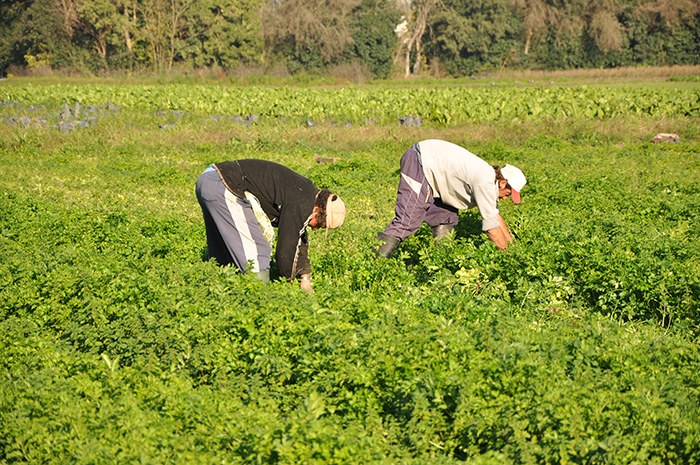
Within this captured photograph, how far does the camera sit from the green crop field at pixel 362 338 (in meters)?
3.49

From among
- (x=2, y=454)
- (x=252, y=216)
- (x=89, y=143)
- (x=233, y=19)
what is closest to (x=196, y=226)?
(x=252, y=216)

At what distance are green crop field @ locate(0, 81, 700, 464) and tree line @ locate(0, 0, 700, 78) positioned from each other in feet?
148

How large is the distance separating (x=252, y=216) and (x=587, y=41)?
60.8 meters

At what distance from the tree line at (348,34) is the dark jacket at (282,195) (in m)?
49.0

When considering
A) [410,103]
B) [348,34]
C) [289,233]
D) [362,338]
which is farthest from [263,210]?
[348,34]

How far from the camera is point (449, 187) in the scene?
6.63m

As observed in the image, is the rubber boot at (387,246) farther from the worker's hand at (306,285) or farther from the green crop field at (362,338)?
the worker's hand at (306,285)

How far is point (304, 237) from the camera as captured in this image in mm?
5332

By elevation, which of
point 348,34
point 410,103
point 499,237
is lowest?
point 499,237

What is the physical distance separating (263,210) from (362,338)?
5.47ft

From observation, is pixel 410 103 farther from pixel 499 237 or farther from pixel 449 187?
pixel 499 237

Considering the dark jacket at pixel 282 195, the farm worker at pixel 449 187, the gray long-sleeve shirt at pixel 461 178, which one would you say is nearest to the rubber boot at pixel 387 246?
the farm worker at pixel 449 187

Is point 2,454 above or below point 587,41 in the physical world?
below

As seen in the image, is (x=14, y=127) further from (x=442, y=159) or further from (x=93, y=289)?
(x=442, y=159)
